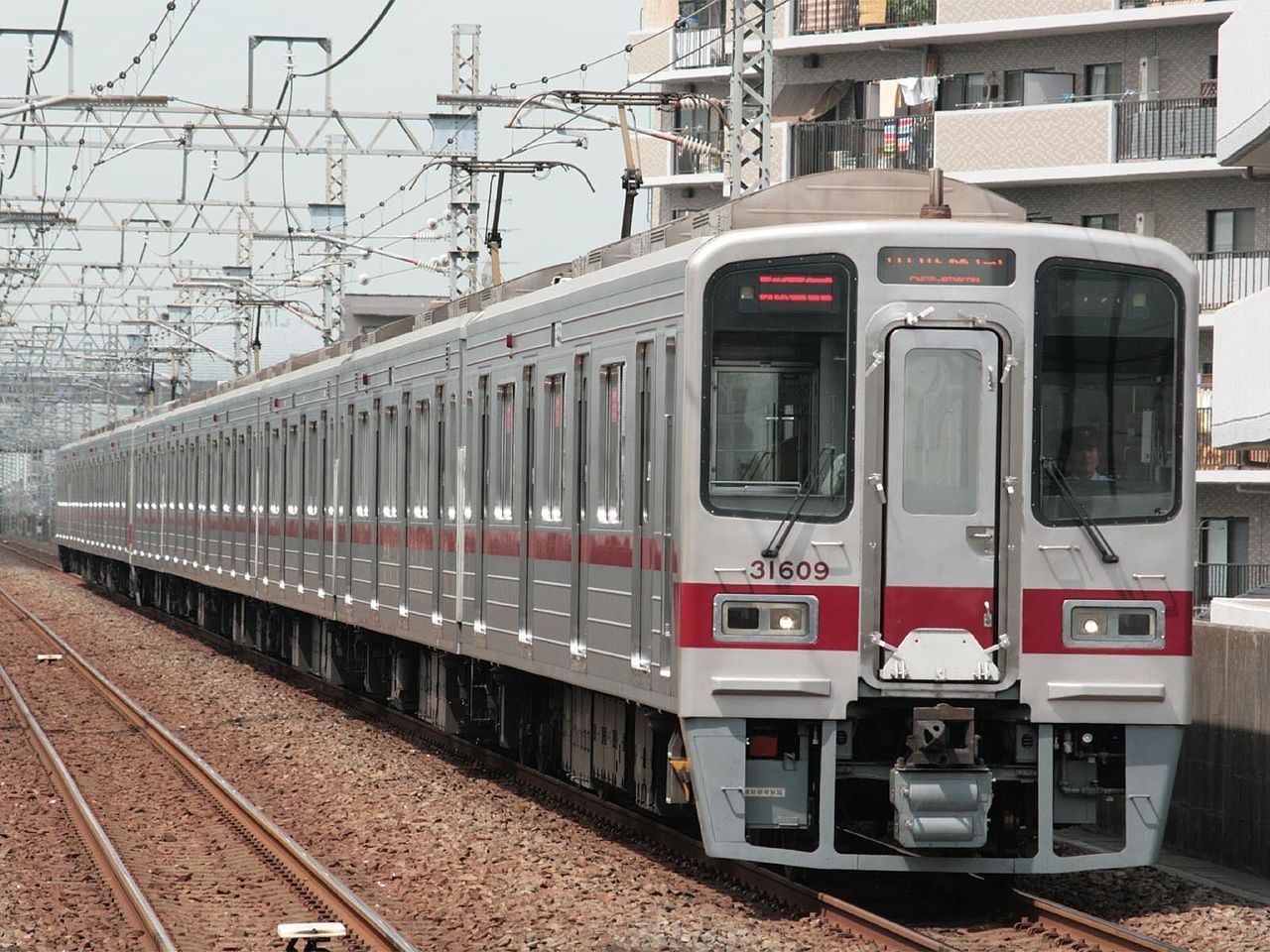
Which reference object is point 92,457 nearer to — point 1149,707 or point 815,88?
point 815,88

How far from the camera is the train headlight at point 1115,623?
353 inches

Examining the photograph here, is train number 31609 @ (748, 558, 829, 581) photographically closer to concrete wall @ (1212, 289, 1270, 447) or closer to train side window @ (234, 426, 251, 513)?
concrete wall @ (1212, 289, 1270, 447)

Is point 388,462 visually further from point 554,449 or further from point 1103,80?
point 1103,80

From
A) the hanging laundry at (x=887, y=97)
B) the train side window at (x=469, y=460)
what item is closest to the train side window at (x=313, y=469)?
the train side window at (x=469, y=460)

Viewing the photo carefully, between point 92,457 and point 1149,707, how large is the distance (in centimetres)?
3873

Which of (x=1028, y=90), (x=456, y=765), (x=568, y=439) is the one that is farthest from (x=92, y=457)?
(x=568, y=439)

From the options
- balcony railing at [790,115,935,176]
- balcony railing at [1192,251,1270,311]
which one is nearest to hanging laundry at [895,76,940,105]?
balcony railing at [790,115,935,176]

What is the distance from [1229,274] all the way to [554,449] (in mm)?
18907

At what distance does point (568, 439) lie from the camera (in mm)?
A: 11516

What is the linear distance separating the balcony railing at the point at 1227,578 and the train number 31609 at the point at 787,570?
63.4 ft

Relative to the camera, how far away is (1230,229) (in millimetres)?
29094

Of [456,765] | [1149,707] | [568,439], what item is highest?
[568,439]

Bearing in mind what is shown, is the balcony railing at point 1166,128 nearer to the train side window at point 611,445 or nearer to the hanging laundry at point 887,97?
the hanging laundry at point 887,97

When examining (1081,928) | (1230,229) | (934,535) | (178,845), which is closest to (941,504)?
(934,535)
